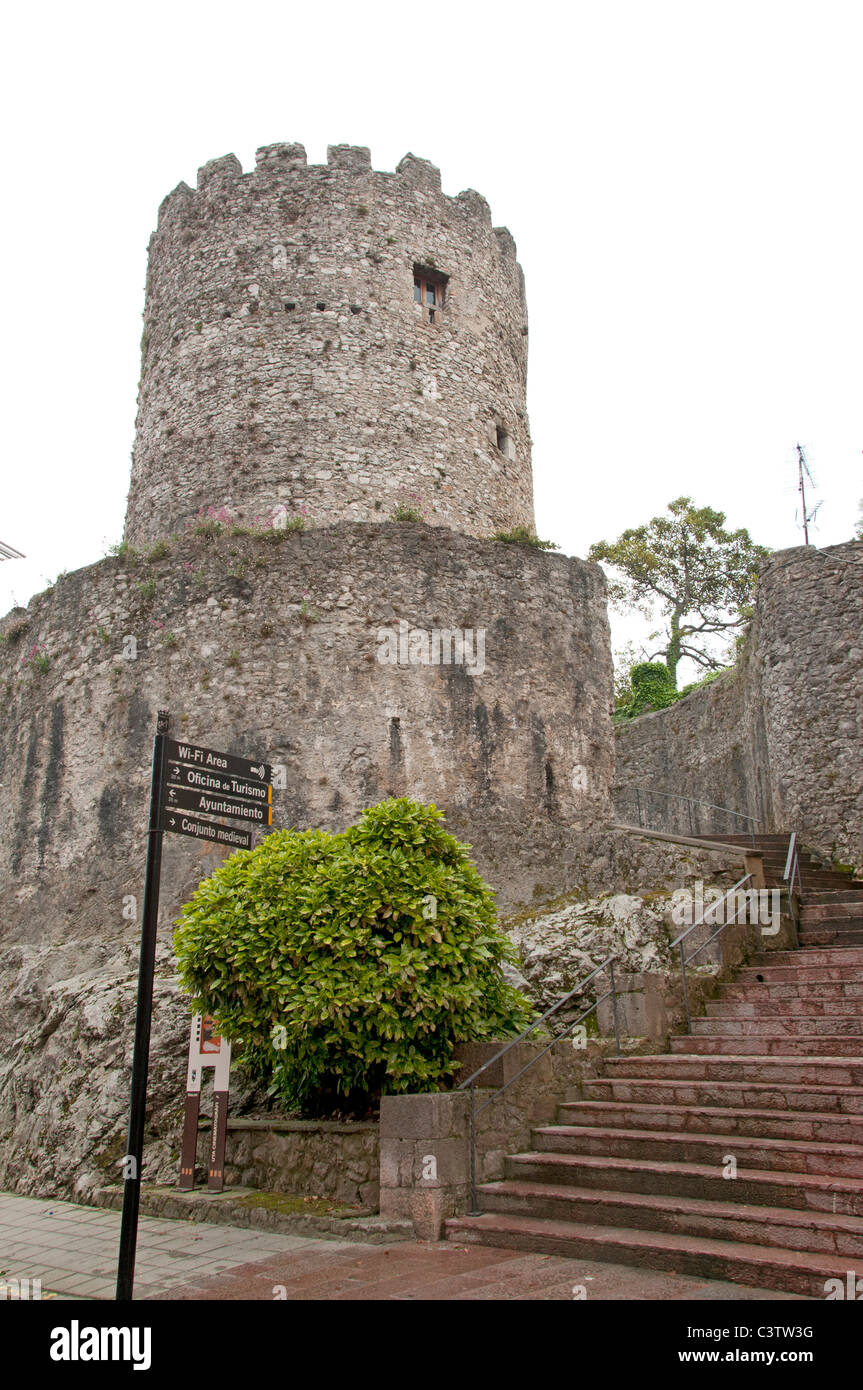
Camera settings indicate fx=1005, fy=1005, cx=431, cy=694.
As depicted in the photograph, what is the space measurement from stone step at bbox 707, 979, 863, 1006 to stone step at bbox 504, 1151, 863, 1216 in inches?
103

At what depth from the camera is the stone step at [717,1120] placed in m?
6.37

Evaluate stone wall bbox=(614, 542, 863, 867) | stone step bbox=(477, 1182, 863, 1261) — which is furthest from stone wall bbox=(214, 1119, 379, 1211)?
stone wall bbox=(614, 542, 863, 867)

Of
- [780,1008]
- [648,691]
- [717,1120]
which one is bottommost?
[717,1120]

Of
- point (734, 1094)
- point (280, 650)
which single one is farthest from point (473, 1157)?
point (280, 650)

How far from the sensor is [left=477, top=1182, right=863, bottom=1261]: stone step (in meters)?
5.27

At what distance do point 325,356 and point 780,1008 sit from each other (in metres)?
11.8

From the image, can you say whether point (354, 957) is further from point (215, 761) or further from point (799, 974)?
point (799, 974)

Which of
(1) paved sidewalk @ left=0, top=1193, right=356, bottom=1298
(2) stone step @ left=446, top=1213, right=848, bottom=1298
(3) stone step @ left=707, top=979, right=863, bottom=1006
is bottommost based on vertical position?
(1) paved sidewalk @ left=0, top=1193, right=356, bottom=1298

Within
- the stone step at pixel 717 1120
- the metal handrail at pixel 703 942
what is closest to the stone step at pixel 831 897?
the metal handrail at pixel 703 942

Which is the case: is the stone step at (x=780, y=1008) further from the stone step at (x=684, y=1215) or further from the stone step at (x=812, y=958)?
the stone step at (x=684, y=1215)

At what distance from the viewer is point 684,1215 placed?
5.86 meters

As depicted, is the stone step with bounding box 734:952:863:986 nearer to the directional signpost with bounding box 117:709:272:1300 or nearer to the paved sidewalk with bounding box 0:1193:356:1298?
the paved sidewalk with bounding box 0:1193:356:1298

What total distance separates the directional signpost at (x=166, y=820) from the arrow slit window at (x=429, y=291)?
1224 centimetres

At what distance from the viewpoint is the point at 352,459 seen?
15.6m
